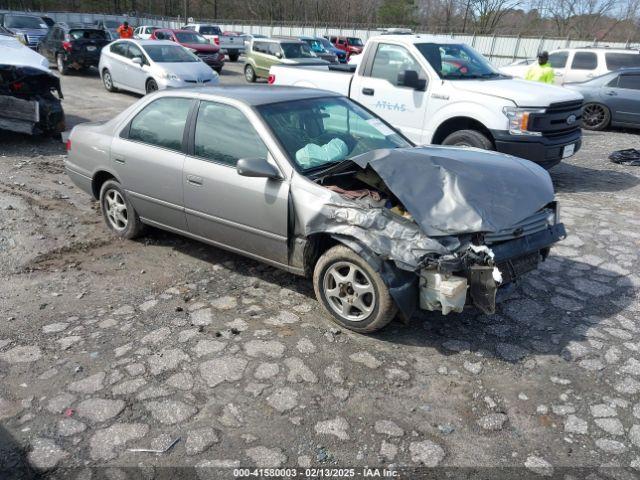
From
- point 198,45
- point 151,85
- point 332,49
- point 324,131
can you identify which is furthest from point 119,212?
point 332,49

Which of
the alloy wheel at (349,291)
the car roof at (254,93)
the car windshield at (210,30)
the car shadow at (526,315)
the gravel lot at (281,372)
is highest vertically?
the car windshield at (210,30)

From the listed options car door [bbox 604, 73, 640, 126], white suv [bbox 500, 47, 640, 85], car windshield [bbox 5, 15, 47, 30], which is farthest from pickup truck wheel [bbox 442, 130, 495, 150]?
car windshield [bbox 5, 15, 47, 30]

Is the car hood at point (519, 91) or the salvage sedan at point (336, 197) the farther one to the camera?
the car hood at point (519, 91)

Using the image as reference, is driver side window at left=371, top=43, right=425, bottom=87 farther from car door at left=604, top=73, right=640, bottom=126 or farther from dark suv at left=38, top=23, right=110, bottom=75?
dark suv at left=38, top=23, right=110, bottom=75

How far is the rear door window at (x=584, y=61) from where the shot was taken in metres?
14.5

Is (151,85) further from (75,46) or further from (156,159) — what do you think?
(156,159)

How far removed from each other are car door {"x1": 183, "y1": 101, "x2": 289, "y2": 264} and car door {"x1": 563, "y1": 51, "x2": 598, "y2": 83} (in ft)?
44.0

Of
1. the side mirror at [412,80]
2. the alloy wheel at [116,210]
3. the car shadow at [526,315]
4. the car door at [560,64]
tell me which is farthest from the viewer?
the car door at [560,64]

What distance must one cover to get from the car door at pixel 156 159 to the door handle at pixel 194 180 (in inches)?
4.7

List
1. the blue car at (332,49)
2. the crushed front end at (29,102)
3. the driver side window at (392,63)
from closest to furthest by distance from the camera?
1. the driver side window at (392,63)
2. the crushed front end at (29,102)
3. the blue car at (332,49)

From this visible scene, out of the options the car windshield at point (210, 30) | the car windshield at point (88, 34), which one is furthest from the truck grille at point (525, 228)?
the car windshield at point (210, 30)

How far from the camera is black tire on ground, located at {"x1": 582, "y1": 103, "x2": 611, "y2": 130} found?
40.9 ft

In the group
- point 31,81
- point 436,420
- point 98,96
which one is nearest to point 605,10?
point 98,96

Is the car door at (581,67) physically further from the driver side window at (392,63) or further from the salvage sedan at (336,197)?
the salvage sedan at (336,197)
